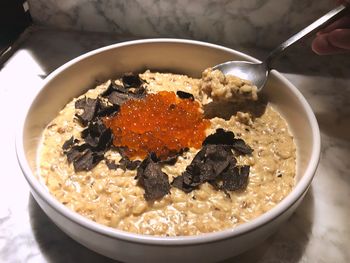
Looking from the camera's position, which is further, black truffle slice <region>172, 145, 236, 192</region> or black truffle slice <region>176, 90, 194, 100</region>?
black truffle slice <region>176, 90, 194, 100</region>

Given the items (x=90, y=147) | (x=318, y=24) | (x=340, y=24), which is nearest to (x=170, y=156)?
(x=90, y=147)

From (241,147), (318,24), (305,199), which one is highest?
(318,24)

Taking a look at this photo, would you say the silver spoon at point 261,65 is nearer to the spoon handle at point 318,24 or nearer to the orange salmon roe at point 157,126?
the spoon handle at point 318,24

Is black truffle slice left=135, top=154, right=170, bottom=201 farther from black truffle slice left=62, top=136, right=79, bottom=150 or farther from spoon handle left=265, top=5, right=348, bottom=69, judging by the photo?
spoon handle left=265, top=5, right=348, bottom=69

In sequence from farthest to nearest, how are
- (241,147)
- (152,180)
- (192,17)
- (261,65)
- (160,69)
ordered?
(192,17) < (160,69) < (261,65) < (241,147) < (152,180)

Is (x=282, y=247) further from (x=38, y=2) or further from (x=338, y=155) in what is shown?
(x=38, y=2)

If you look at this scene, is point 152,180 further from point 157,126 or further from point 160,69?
point 160,69

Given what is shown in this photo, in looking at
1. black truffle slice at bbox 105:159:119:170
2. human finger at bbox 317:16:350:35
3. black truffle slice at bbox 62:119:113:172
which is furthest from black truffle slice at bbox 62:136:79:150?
human finger at bbox 317:16:350:35

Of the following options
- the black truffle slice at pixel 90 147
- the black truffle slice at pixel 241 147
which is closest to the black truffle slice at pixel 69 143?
the black truffle slice at pixel 90 147
